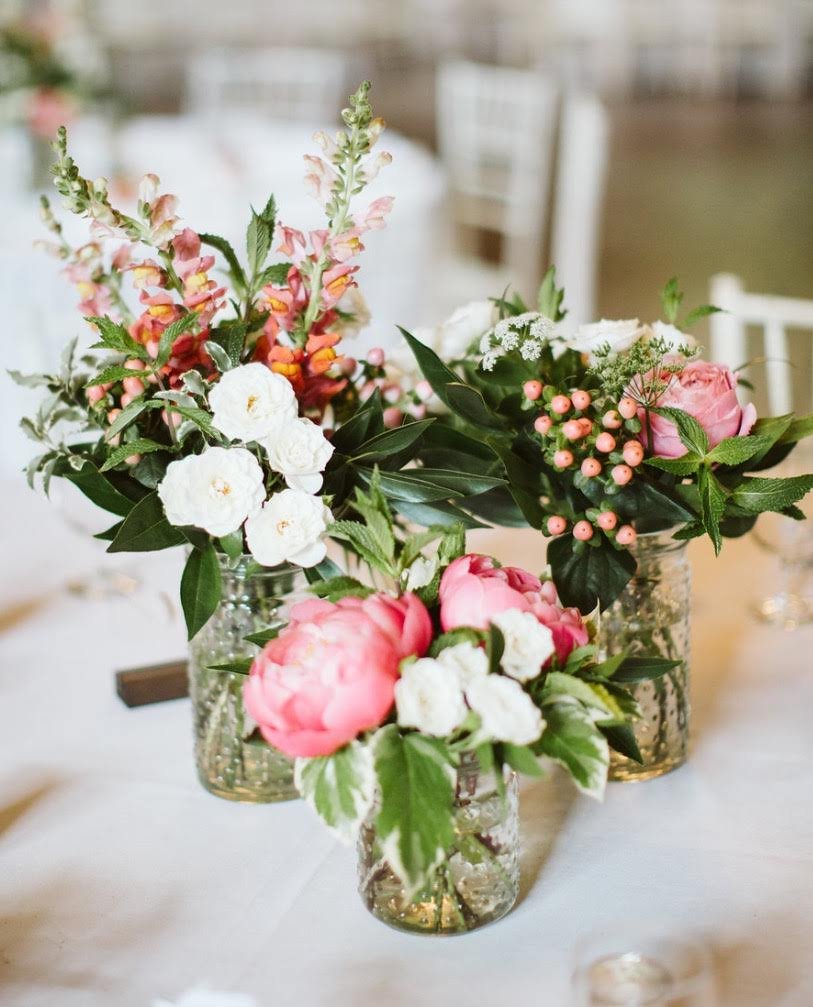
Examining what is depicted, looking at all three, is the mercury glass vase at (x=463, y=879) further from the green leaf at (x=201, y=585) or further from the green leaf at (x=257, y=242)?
the green leaf at (x=257, y=242)

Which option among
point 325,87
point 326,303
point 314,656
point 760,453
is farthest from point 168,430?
point 325,87

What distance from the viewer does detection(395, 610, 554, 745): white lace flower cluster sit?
68cm

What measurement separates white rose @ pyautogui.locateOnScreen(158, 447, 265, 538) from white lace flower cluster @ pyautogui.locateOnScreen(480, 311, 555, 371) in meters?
0.21

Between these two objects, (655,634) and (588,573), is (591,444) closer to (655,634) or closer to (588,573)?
(588,573)

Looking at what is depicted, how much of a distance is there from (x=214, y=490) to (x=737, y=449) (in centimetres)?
39

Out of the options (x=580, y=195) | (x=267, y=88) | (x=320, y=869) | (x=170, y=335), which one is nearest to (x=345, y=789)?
(x=320, y=869)

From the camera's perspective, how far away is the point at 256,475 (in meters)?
0.82

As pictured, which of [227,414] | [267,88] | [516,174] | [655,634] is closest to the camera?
[227,414]

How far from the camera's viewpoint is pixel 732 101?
922 centimetres

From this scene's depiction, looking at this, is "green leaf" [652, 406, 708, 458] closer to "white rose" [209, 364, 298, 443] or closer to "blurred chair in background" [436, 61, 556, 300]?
"white rose" [209, 364, 298, 443]

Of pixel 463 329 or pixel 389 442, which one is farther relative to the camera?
pixel 463 329

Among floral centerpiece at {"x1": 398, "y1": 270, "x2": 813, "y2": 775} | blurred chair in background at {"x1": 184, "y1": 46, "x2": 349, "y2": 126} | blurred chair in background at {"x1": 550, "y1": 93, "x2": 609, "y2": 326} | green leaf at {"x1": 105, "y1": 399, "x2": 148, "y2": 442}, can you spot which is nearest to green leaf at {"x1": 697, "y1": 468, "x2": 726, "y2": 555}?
floral centerpiece at {"x1": 398, "y1": 270, "x2": 813, "y2": 775}

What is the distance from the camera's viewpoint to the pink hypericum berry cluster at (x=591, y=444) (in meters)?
0.86

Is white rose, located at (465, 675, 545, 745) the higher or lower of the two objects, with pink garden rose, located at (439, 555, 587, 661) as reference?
lower
